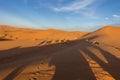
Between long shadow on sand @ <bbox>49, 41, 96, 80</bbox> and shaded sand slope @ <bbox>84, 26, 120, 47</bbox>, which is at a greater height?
shaded sand slope @ <bbox>84, 26, 120, 47</bbox>

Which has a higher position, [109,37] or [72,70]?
[109,37]

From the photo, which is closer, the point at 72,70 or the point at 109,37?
the point at 72,70

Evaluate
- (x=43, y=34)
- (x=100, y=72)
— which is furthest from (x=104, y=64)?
(x=43, y=34)

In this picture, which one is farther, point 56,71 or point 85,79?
point 56,71

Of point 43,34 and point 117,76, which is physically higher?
point 43,34

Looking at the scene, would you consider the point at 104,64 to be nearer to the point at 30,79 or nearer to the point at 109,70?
the point at 109,70

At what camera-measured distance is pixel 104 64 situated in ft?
33.2

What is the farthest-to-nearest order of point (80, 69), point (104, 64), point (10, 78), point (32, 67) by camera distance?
point (104, 64) → point (32, 67) → point (80, 69) → point (10, 78)

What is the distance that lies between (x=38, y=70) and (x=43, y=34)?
1572 inches

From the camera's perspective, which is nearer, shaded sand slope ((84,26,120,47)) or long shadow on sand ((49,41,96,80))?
long shadow on sand ((49,41,96,80))

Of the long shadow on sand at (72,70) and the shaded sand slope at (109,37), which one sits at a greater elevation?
the shaded sand slope at (109,37)

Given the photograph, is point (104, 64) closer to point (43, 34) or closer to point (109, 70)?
point (109, 70)

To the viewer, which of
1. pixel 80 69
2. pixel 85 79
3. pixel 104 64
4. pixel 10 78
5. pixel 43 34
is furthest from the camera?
pixel 43 34

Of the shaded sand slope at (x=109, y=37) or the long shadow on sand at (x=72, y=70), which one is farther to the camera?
the shaded sand slope at (x=109, y=37)
